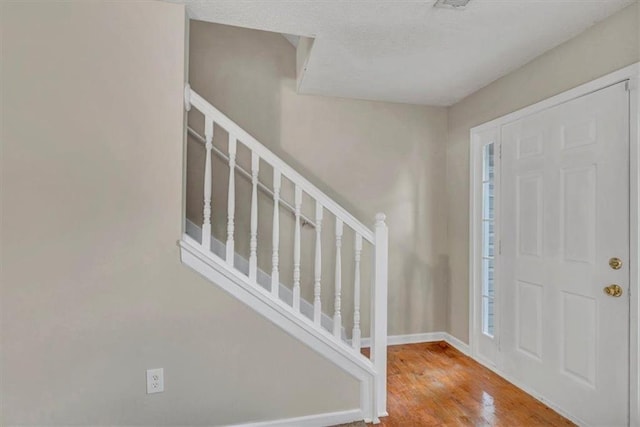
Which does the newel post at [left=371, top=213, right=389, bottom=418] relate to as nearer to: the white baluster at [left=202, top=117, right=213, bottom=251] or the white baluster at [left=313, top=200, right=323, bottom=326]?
the white baluster at [left=313, top=200, right=323, bottom=326]

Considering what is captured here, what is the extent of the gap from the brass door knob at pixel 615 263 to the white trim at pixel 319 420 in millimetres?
1646

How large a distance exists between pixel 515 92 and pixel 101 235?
2.88 metres

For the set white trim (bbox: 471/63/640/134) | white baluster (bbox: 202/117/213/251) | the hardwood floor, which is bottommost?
the hardwood floor

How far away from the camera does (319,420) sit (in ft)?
6.43

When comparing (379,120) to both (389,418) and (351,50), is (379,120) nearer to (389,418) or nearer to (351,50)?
(351,50)

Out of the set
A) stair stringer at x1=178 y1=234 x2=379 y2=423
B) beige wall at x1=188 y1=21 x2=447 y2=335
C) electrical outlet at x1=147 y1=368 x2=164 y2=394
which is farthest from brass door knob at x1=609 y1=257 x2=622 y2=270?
electrical outlet at x1=147 y1=368 x2=164 y2=394

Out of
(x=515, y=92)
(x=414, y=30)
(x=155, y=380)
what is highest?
(x=414, y=30)

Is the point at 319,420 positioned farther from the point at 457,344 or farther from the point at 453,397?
the point at 457,344

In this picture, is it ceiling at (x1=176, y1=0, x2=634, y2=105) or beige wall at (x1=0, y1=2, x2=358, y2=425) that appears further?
ceiling at (x1=176, y1=0, x2=634, y2=105)

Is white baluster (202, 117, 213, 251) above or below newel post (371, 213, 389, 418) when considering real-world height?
above

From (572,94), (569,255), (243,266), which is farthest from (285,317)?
(572,94)

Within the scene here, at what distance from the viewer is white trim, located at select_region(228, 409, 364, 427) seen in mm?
1907

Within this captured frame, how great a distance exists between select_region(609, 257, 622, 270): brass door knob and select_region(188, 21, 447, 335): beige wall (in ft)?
5.17

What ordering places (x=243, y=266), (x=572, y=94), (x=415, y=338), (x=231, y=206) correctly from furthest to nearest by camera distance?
(x=415, y=338) < (x=243, y=266) < (x=572, y=94) < (x=231, y=206)
